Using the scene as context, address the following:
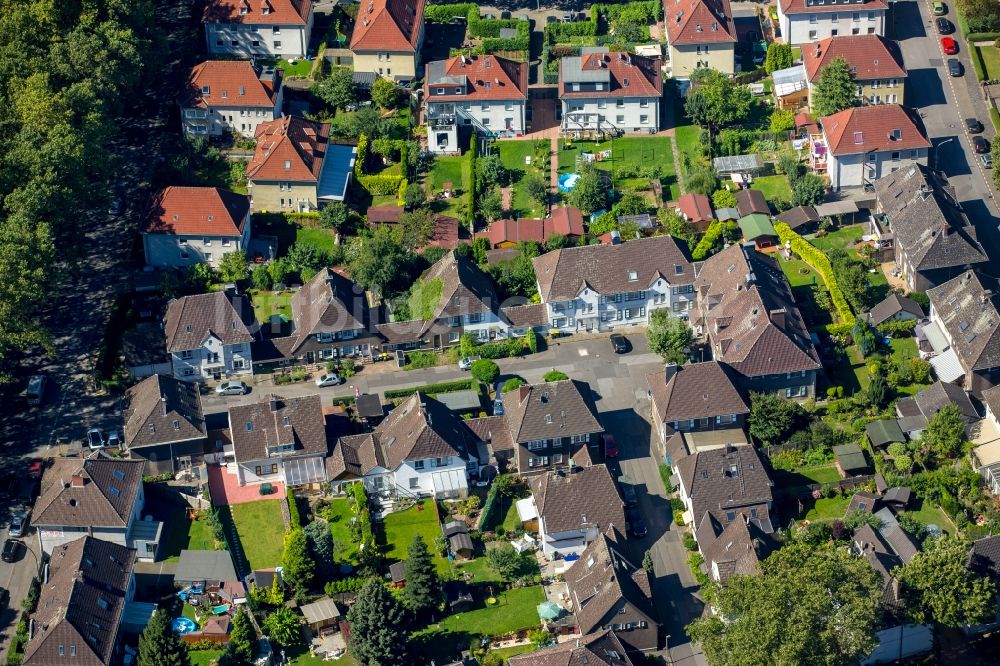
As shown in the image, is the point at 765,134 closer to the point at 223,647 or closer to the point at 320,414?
the point at 320,414

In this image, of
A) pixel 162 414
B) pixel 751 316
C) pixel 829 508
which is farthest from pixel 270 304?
pixel 829 508

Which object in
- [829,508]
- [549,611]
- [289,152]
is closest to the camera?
[549,611]

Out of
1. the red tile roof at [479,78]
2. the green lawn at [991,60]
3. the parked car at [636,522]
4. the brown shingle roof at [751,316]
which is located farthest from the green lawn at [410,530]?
the green lawn at [991,60]

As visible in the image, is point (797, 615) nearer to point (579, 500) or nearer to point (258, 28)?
point (579, 500)

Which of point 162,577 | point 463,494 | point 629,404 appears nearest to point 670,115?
point 629,404

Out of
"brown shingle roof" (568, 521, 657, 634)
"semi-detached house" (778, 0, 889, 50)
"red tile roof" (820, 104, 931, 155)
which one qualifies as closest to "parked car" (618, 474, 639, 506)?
"brown shingle roof" (568, 521, 657, 634)

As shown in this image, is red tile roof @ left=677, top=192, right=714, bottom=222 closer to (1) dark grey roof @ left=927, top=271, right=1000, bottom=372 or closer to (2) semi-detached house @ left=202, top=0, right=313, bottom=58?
(1) dark grey roof @ left=927, top=271, right=1000, bottom=372

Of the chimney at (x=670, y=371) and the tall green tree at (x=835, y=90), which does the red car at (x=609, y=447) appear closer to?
the chimney at (x=670, y=371)
